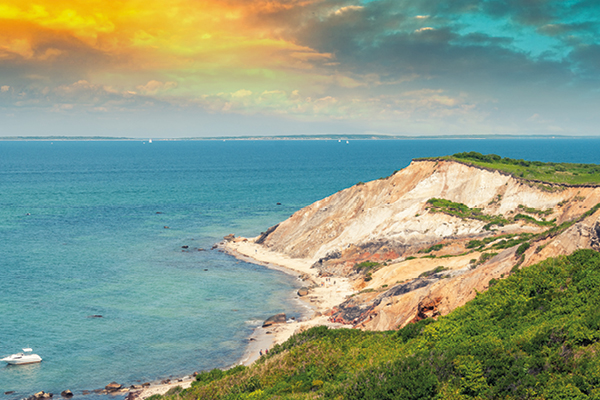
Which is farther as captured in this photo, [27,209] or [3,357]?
[27,209]

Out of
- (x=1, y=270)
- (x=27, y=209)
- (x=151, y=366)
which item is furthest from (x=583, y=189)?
(x=27, y=209)

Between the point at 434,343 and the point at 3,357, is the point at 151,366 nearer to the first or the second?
the point at 3,357

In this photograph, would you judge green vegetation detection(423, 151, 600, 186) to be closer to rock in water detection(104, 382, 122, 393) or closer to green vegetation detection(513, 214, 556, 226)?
green vegetation detection(513, 214, 556, 226)

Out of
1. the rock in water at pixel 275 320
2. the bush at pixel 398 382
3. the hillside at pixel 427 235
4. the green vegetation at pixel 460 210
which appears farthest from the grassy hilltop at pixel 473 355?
the green vegetation at pixel 460 210

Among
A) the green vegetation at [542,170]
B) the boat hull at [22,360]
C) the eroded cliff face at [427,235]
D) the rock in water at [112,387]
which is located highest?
the green vegetation at [542,170]

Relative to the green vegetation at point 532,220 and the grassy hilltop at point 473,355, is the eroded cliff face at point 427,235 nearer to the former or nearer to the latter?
the green vegetation at point 532,220

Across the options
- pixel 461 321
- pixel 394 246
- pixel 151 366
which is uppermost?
pixel 461 321

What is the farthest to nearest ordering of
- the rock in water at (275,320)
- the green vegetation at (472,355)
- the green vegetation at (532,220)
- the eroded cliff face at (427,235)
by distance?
the green vegetation at (532,220), the rock in water at (275,320), the eroded cliff face at (427,235), the green vegetation at (472,355)

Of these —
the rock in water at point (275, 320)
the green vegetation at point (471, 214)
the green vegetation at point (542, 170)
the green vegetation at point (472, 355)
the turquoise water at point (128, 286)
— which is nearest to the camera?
the green vegetation at point (472, 355)

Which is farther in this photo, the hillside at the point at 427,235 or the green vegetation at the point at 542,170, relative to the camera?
the green vegetation at the point at 542,170
